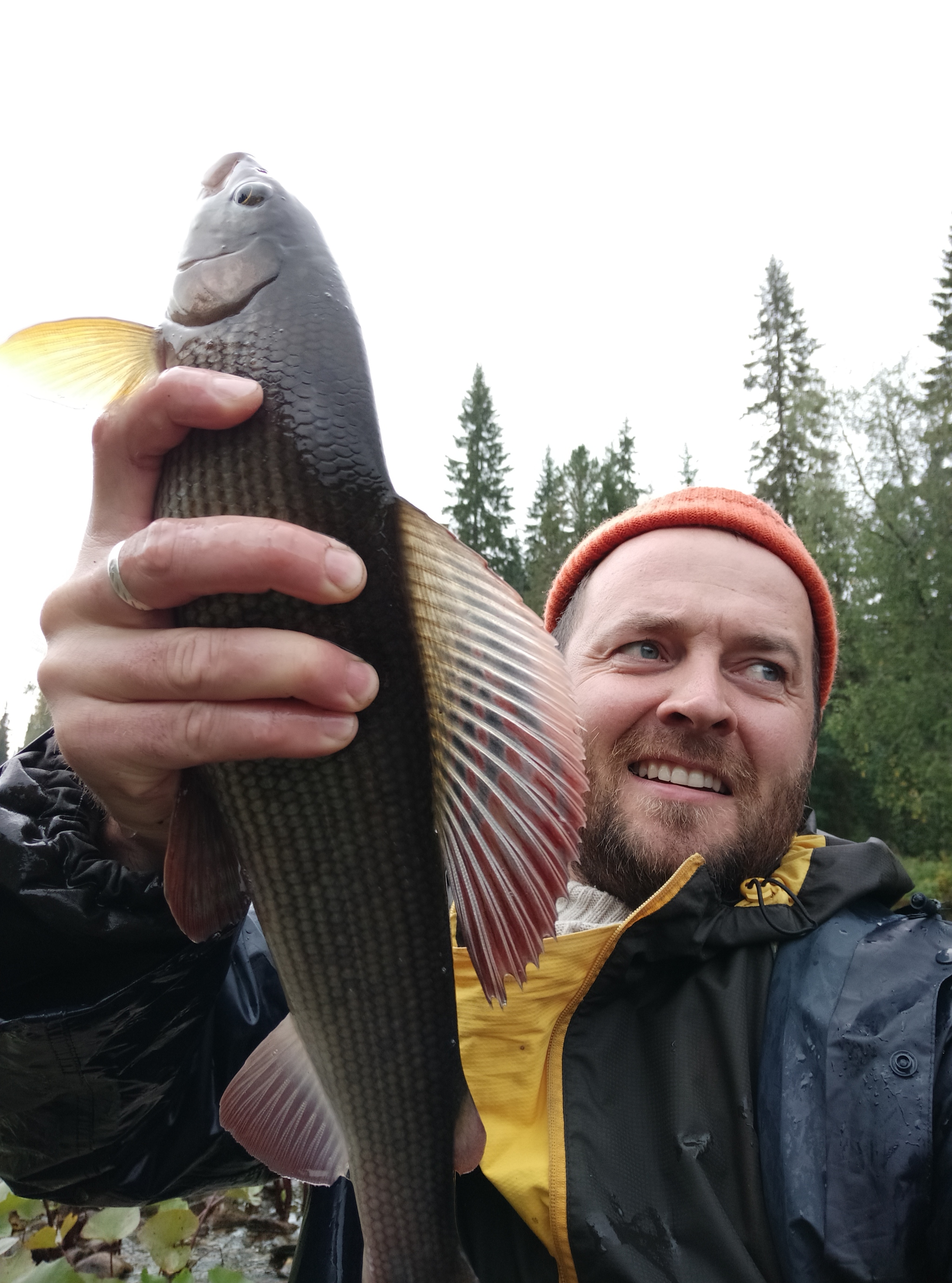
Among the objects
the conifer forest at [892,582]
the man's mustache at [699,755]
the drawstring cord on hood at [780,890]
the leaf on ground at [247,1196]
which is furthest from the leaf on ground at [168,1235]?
the conifer forest at [892,582]

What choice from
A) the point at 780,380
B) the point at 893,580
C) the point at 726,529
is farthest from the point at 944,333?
the point at 726,529

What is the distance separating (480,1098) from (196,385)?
1.80 meters

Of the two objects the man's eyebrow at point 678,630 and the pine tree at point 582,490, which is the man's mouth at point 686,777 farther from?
the pine tree at point 582,490

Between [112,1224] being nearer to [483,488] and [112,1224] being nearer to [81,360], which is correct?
[81,360]

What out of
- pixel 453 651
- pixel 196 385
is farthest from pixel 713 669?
pixel 196 385

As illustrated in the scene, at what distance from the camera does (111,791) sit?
1502mm

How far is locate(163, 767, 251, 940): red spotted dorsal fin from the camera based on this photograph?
4.67 ft

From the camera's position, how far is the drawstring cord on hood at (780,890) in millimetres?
2281

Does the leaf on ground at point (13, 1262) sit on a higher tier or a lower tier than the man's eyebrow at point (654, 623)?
lower

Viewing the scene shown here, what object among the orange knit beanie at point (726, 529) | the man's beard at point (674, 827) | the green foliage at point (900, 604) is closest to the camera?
the man's beard at point (674, 827)

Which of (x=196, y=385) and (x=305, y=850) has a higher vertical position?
(x=196, y=385)

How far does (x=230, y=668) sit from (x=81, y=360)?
2.20 ft

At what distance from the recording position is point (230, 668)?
51.3 inches

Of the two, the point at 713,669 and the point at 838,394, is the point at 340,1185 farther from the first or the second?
the point at 838,394
